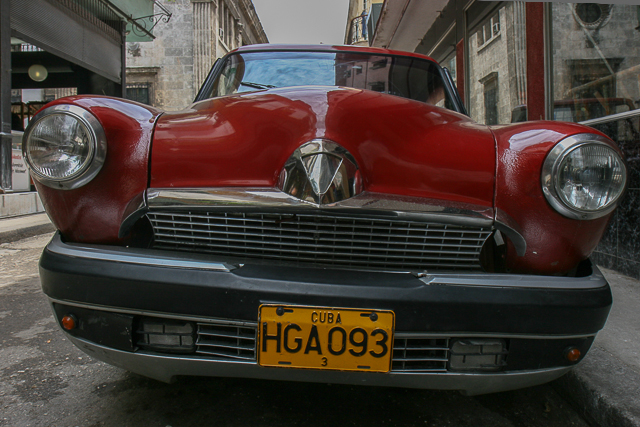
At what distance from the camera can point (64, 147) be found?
54.5 inches

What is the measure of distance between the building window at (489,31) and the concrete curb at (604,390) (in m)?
4.57

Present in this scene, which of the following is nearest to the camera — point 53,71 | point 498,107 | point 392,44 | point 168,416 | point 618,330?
point 168,416

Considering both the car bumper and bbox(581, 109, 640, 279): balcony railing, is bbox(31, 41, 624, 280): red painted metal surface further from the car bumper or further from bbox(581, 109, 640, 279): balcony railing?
bbox(581, 109, 640, 279): balcony railing

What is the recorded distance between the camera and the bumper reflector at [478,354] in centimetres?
128

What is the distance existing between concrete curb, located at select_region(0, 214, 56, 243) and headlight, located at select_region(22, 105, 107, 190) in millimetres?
4724

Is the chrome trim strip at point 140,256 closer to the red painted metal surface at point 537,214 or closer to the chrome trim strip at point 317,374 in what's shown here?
the chrome trim strip at point 317,374

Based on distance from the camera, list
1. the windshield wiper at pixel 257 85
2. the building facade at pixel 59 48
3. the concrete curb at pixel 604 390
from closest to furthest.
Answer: the concrete curb at pixel 604 390 → the windshield wiper at pixel 257 85 → the building facade at pixel 59 48

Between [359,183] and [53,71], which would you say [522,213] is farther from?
[53,71]

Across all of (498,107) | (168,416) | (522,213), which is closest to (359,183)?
(522,213)

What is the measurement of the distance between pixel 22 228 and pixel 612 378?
243 inches

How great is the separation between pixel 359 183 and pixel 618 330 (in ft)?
6.17

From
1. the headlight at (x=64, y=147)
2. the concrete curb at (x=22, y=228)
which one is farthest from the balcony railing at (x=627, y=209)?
the concrete curb at (x=22, y=228)

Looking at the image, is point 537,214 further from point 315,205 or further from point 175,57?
point 175,57

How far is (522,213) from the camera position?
4.54 ft
